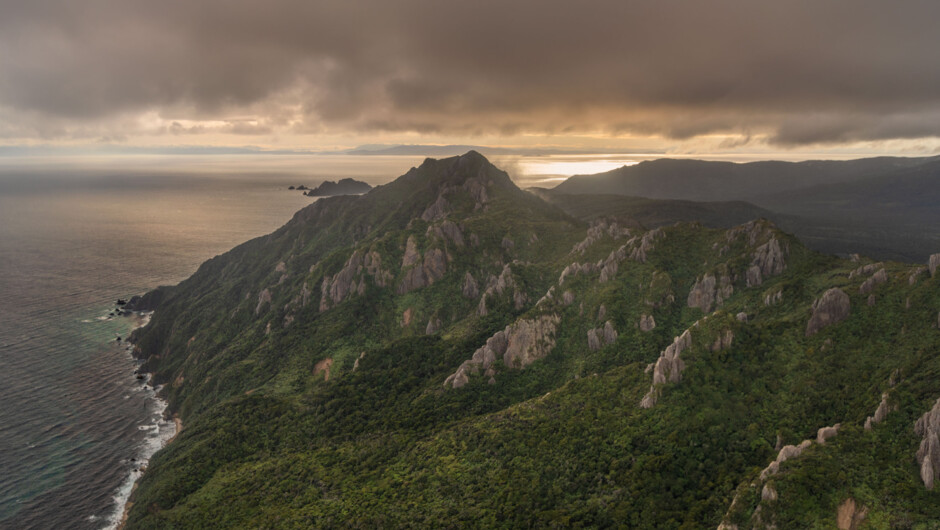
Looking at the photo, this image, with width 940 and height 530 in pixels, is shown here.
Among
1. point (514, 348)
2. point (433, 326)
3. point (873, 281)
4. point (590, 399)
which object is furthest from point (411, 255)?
point (873, 281)

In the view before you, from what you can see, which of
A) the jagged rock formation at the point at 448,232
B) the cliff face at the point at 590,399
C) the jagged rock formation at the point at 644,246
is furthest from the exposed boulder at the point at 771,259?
the jagged rock formation at the point at 448,232

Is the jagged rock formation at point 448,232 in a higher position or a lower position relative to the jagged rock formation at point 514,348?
higher

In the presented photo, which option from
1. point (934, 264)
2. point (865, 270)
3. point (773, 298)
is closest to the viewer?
point (934, 264)

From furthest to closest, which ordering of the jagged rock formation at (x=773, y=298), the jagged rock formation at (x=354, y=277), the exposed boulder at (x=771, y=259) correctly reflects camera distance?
the jagged rock formation at (x=354, y=277) < the exposed boulder at (x=771, y=259) < the jagged rock formation at (x=773, y=298)

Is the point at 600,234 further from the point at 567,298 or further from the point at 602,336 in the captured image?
the point at 602,336

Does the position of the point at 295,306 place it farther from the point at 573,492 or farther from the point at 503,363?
the point at 573,492

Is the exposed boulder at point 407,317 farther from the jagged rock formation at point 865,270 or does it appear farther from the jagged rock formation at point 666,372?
the jagged rock formation at point 865,270
